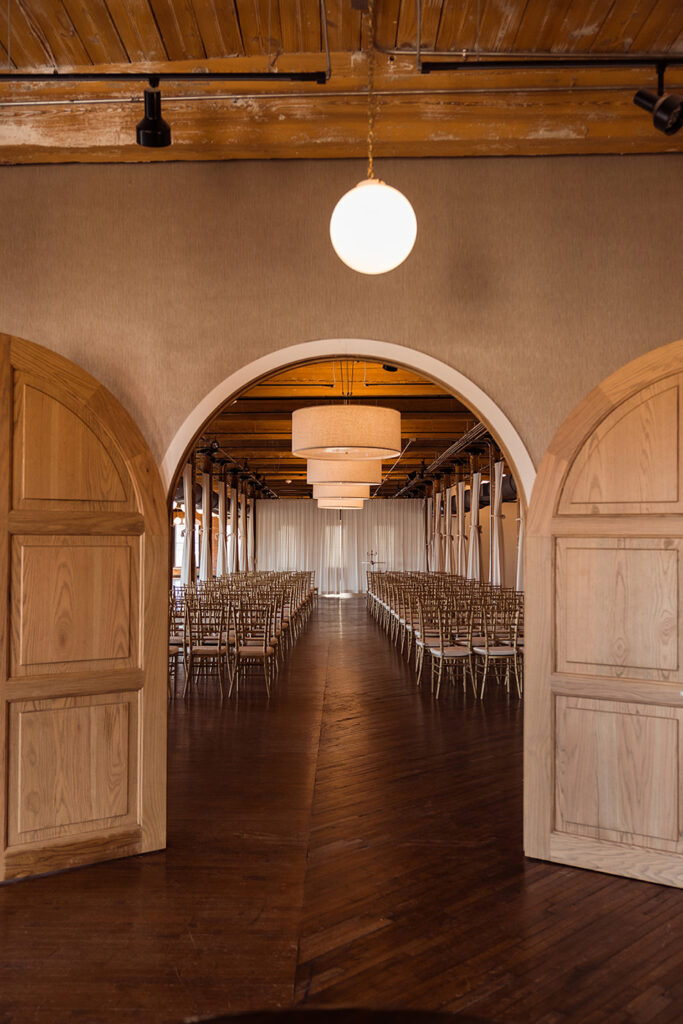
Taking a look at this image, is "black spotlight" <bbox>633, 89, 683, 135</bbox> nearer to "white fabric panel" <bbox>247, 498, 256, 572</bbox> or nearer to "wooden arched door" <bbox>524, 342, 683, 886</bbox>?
"wooden arched door" <bbox>524, 342, 683, 886</bbox>

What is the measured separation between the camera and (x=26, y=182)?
4453 millimetres

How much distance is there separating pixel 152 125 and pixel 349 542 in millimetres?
27471

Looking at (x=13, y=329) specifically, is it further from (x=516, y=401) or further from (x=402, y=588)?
(x=402, y=588)

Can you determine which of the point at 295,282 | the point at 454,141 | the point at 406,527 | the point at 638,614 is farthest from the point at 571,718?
the point at 406,527

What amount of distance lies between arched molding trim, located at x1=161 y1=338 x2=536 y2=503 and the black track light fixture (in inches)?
50.8

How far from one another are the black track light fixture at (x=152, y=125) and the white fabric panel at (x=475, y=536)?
1421cm

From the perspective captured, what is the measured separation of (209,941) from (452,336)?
3481 millimetres

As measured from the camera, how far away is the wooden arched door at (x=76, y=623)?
3.93 m

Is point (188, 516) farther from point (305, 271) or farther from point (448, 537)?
point (305, 271)

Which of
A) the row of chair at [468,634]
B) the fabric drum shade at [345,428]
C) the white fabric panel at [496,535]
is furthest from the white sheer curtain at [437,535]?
the fabric drum shade at [345,428]

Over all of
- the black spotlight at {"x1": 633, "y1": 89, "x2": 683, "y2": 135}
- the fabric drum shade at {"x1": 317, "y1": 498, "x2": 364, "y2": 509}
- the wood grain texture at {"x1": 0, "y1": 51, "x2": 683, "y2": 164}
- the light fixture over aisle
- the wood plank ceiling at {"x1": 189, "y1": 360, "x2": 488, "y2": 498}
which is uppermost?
the wood grain texture at {"x1": 0, "y1": 51, "x2": 683, "y2": 164}

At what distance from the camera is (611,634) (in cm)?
407

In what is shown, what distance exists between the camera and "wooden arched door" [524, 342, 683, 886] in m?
→ 3.93

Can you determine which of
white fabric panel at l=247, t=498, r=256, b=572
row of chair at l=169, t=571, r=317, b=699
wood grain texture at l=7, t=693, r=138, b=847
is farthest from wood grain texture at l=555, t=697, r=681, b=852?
white fabric panel at l=247, t=498, r=256, b=572
